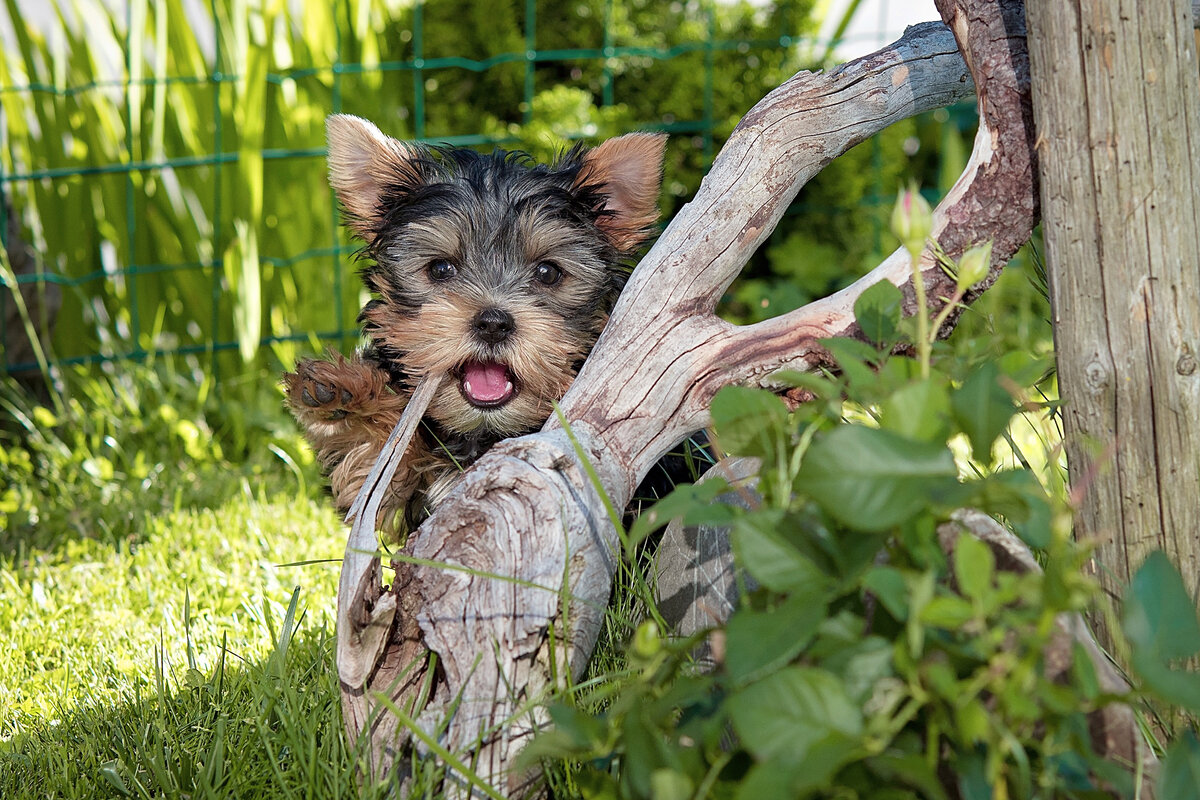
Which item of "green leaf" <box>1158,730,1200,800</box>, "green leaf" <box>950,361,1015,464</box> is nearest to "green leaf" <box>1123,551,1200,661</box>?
"green leaf" <box>1158,730,1200,800</box>

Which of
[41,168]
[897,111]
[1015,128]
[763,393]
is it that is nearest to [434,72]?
[41,168]

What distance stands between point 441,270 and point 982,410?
2.02 meters

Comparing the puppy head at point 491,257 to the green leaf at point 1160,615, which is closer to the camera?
the green leaf at point 1160,615

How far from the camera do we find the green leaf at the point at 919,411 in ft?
4.39

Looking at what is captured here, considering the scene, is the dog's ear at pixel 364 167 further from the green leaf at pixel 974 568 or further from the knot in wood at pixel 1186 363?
the green leaf at pixel 974 568

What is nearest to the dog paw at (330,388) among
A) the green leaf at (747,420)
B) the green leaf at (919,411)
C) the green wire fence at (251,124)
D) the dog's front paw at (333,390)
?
the dog's front paw at (333,390)

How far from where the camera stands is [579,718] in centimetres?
146

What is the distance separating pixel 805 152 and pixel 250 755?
5.97ft

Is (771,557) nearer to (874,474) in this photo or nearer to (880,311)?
(874,474)

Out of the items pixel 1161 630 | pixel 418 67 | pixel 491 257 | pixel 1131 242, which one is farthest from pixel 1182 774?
pixel 418 67

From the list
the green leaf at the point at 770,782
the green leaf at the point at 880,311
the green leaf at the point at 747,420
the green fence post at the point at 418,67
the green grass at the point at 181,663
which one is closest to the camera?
the green leaf at the point at 770,782

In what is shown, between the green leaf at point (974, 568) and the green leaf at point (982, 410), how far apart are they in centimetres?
16

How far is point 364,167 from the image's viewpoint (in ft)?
10.3

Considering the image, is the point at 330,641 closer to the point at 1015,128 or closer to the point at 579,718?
the point at 579,718
